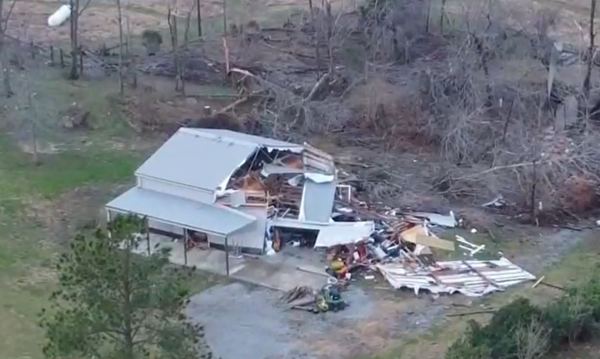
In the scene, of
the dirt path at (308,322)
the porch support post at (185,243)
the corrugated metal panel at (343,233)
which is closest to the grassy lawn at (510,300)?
the dirt path at (308,322)

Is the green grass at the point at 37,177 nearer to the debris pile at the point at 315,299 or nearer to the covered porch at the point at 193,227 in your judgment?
the covered porch at the point at 193,227

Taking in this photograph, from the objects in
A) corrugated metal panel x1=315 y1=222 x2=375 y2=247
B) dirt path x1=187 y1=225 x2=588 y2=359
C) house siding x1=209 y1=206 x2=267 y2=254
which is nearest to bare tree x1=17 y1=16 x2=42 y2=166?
house siding x1=209 y1=206 x2=267 y2=254

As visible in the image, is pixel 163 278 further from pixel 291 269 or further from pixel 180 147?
pixel 180 147

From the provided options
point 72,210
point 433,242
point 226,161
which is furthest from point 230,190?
point 433,242

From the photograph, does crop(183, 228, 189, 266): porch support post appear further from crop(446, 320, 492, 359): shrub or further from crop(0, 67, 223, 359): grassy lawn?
crop(446, 320, 492, 359): shrub

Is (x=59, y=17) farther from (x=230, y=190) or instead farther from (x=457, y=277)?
(x=457, y=277)
